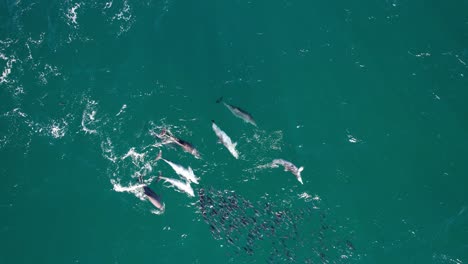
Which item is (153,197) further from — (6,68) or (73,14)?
(73,14)

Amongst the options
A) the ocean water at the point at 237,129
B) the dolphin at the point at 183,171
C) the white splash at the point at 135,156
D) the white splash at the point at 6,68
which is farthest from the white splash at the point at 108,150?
the white splash at the point at 6,68

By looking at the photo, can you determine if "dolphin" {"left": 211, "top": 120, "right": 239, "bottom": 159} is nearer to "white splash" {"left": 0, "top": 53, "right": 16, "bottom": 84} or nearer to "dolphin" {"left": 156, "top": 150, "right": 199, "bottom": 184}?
"dolphin" {"left": 156, "top": 150, "right": 199, "bottom": 184}

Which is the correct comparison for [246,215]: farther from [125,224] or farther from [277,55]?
[277,55]

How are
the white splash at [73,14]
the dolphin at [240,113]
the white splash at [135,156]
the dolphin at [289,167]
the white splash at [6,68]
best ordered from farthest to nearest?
the white splash at [6,68]
the white splash at [73,14]
the white splash at [135,156]
the dolphin at [289,167]
the dolphin at [240,113]

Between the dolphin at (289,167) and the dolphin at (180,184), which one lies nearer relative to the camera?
the dolphin at (289,167)

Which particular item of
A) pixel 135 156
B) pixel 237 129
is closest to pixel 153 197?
pixel 135 156

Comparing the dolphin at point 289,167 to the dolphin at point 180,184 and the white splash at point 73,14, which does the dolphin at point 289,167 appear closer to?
the dolphin at point 180,184

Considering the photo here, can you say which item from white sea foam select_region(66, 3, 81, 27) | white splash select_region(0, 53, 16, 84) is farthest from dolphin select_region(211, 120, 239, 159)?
white splash select_region(0, 53, 16, 84)

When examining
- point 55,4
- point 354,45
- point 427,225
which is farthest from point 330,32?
point 55,4
